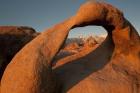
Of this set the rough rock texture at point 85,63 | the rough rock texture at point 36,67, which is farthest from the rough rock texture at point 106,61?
the rough rock texture at point 36,67

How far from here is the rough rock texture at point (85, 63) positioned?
3.44 meters

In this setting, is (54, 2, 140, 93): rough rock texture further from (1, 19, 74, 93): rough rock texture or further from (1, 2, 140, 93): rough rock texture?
(1, 19, 74, 93): rough rock texture

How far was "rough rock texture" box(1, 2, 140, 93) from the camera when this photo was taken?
344cm

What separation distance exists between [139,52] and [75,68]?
3.40ft

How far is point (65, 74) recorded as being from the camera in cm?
392

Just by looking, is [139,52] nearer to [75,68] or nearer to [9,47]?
[75,68]

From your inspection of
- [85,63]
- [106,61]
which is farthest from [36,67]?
[106,61]

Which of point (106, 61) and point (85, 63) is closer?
point (85, 63)

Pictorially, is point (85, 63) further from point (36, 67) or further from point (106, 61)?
point (36, 67)

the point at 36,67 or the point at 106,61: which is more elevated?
the point at 36,67

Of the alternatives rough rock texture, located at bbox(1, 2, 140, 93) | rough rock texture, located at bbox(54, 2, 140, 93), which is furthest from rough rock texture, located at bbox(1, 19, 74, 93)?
rough rock texture, located at bbox(54, 2, 140, 93)

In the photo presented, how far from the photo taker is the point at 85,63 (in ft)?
13.6

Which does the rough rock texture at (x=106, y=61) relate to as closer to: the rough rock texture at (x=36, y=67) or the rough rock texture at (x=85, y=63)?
the rough rock texture at (x=85, y=63)

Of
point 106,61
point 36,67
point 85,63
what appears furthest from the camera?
point 106,61
